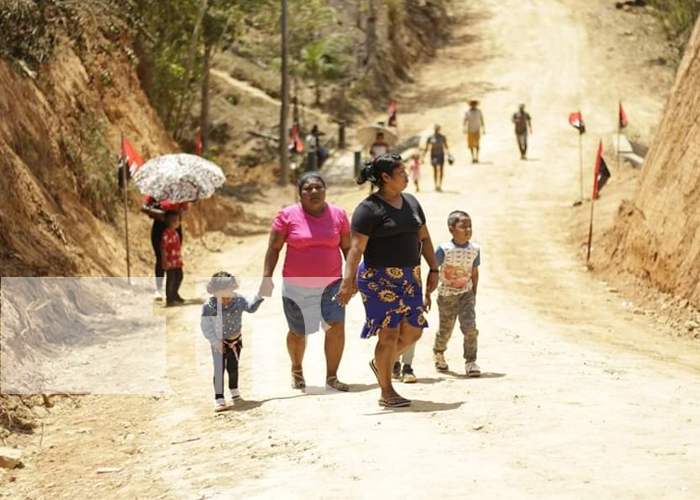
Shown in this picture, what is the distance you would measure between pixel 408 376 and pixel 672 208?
26.4ft

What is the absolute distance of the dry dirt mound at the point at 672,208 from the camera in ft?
53.6

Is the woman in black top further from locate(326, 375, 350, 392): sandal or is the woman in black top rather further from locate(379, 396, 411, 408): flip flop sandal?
locate(326, 375, 350, 392): sandal

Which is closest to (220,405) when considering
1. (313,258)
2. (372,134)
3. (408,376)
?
(313,258)

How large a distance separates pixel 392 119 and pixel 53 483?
29.5 metres

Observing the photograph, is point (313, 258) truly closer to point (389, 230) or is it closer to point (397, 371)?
point (389, 230)

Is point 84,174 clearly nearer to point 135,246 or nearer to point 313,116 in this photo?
point 135,246

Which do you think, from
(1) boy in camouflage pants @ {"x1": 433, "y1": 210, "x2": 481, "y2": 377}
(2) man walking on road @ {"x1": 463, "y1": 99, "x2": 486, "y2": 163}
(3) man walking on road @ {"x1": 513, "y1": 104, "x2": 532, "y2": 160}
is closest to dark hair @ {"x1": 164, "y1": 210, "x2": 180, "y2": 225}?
(1) boy in camouflage pants @ {"x1": 433, "y1": 210, "x2": 481, "y2": 377}

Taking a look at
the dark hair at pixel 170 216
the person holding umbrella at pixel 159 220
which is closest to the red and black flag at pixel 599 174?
the person holding umbrella at pixel 159 220

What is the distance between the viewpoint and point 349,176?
113ft

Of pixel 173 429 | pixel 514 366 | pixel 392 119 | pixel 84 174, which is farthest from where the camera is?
pixel 392 119

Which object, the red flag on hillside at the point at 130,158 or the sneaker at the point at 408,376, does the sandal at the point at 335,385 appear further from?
the red flag on hillside at the point at 130,158

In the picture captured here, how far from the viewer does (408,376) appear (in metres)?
10.4

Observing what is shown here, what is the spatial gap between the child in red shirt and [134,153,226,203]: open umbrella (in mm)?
399

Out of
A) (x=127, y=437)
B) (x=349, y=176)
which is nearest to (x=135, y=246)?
(x=127, y=437)
